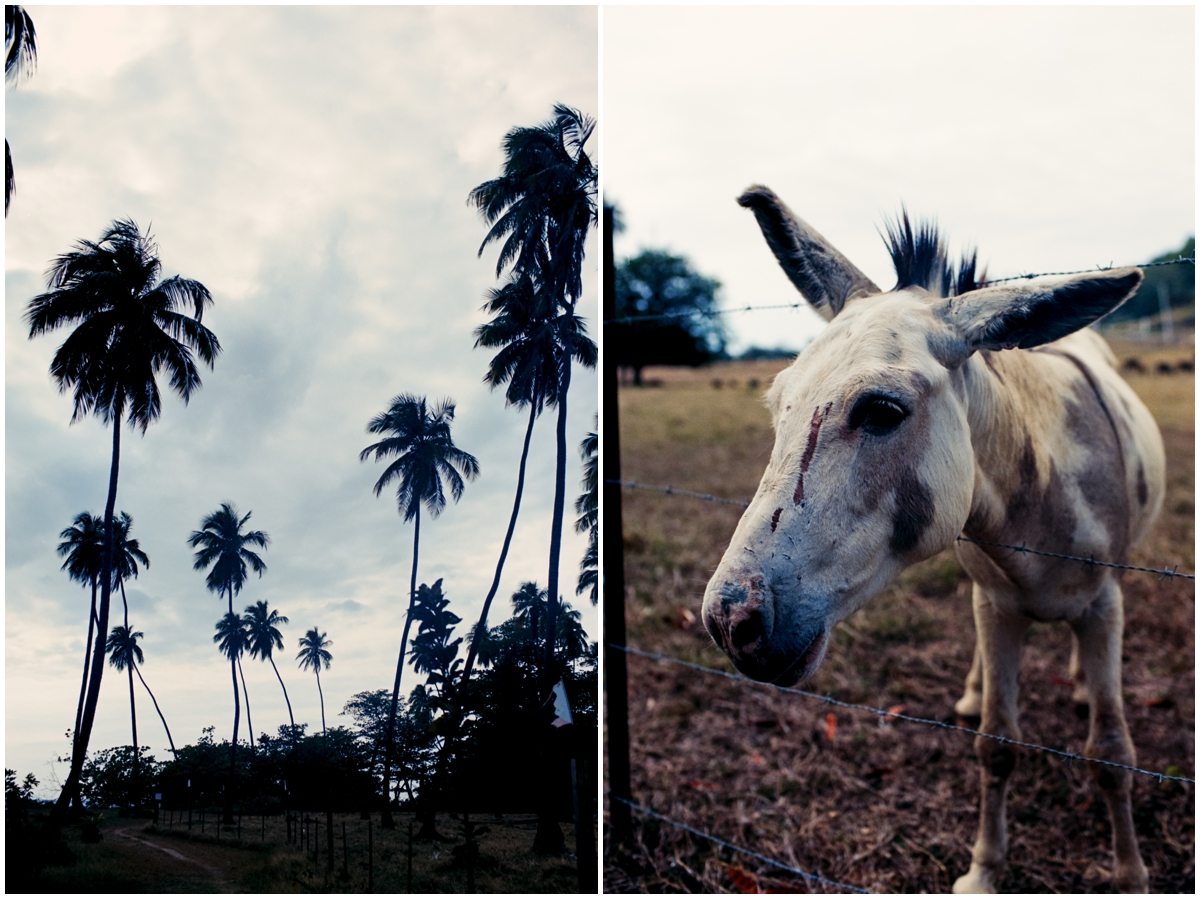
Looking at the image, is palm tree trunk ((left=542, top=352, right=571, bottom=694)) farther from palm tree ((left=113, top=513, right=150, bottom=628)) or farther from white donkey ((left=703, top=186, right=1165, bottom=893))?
palm tree ((left=113, top=513, right=150, bottom=628))

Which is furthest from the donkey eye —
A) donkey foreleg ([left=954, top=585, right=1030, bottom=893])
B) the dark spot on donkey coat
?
donkey foreleg ([left=954, top=585, right=1030, bottom=893])

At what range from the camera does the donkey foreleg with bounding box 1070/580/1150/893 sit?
2650mm

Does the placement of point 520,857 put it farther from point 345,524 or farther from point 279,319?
point 279,319

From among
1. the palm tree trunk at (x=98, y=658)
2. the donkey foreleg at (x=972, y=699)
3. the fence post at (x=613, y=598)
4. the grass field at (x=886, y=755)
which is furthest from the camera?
the donkey foreleg at (x=972, y=699)

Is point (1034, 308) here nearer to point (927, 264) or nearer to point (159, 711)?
point (927, 264)

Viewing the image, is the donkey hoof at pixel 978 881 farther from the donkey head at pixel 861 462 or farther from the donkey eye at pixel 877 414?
the donkey eye at pixel 877 414

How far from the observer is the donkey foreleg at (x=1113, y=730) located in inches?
104

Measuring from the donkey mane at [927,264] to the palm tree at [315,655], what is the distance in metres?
2.05

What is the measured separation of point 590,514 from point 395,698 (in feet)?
2.68

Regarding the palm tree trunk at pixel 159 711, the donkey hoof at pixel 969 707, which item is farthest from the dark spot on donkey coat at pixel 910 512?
the donkey hoof at pixel 969 707

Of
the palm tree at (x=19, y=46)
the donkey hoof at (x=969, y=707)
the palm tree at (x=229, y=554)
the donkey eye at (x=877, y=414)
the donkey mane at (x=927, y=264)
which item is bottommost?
the donkey hoof at (x=969, y=707)

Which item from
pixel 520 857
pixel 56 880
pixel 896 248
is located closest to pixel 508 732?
pixel 520 857

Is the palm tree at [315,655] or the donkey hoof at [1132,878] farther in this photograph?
the donkey hoof at [1132,878]

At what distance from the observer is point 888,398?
1.70 metres
